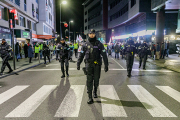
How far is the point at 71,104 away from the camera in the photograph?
4.61 metres

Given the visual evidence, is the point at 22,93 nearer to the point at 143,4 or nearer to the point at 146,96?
the point at 146,96

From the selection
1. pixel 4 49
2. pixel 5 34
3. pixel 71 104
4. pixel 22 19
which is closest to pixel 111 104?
pixel 71 104

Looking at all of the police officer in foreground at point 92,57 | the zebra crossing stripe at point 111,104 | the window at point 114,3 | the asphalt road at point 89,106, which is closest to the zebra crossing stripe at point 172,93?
the asphalt road at point 89,106

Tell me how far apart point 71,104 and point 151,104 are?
2.24m

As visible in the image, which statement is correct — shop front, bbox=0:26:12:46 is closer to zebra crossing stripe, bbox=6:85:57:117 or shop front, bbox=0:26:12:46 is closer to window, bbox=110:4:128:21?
zebra crossing stripe, bbox=6:85:57:117

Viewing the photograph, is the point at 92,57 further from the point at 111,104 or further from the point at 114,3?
the point at 114,3

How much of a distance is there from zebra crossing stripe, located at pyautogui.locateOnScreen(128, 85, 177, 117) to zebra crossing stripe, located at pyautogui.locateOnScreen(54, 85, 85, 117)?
1.85 metres

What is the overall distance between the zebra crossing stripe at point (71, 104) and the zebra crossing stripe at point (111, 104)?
696 millimetres

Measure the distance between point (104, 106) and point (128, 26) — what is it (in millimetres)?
36998

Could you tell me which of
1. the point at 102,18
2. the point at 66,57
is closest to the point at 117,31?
the point at 102,18

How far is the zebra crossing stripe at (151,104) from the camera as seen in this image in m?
3.98

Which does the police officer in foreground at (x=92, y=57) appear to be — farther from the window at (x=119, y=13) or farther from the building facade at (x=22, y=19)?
the window at (x=119, y=13)

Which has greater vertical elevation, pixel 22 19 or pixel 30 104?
pixel 22 19

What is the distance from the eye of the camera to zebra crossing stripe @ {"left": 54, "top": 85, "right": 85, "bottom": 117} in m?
3.98
